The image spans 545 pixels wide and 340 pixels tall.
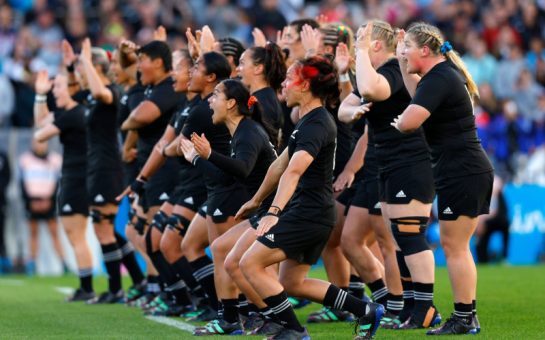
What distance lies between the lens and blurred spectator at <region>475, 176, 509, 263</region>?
18.5 m

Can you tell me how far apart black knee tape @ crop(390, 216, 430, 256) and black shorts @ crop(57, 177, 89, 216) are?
5.18 m

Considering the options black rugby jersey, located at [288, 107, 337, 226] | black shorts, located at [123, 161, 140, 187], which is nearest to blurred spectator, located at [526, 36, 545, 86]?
black shorts, located at [123, 161, 140, 187]

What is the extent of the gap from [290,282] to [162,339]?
126 cm

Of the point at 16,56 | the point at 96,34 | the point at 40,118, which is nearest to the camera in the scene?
the point at 40,118

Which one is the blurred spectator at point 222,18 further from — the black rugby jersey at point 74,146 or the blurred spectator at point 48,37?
the black rugby jersey at point 74,146

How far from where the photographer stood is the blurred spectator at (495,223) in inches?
727

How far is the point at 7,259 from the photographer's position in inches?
720

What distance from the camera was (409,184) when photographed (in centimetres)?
884

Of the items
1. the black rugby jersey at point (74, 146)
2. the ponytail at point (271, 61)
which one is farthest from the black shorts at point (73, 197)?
the ponytail at point (271, 61)

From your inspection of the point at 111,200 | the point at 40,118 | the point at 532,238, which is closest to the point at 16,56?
the point at 40,118

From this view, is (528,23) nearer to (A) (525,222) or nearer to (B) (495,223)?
(A) (525,222)

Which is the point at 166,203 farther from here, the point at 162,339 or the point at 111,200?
the point at 162,339

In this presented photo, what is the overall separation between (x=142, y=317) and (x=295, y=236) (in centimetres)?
341

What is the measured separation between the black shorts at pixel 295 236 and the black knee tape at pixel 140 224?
4.32 metres
